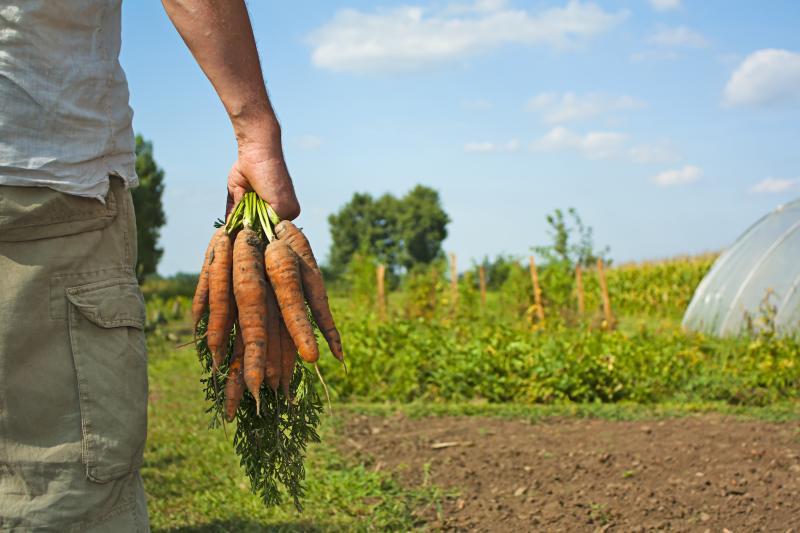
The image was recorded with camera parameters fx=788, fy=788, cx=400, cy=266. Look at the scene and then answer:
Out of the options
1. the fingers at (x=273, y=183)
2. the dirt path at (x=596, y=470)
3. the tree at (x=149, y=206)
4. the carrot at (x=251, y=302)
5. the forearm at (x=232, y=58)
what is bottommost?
the dirt path at (x=596, y=470)

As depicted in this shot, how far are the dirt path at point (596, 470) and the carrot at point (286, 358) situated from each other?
5.42 feet

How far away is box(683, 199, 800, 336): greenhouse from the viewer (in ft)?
31.5

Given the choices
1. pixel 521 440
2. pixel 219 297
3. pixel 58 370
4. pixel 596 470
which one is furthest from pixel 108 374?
pixel 521 440

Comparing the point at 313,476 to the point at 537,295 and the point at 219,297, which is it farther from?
the point at 537,295

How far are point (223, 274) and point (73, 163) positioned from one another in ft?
1.71

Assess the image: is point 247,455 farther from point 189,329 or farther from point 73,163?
point 189,329

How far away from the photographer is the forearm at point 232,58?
183 centimetres

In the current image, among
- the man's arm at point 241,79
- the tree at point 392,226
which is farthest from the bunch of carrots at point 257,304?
the tree at point 392,226

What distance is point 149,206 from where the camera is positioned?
24203 mm

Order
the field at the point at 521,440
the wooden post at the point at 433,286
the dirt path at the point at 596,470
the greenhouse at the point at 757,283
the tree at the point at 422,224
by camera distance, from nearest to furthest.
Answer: the dirt path at the point at 596,470 < the field at the point at 521,440 < the greenhouse at the point at 757,283 < the wooden post at the point at 433,286 < the tree at the point at 422,224

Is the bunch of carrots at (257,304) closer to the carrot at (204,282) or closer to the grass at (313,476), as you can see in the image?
the carrot at (204,282)

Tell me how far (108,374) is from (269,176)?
590 millimetres

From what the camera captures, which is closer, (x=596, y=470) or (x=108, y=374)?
(x=108, y=374)

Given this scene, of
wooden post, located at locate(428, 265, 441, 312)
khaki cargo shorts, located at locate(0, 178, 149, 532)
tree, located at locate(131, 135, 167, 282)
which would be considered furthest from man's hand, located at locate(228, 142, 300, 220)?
tree, located at locate(131, 135, 167, 282)
